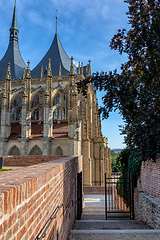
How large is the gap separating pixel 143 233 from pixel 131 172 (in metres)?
5.36

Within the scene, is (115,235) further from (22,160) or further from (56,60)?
(56,60)

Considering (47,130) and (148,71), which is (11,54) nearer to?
(47,130)

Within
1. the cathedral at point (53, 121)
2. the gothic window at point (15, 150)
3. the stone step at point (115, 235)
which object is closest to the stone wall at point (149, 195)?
the stone step at point (115, 235)

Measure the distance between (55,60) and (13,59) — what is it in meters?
8.49

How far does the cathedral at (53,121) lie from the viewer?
23.3 meters

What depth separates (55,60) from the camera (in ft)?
110

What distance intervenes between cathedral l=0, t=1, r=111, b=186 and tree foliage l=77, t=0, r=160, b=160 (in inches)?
518

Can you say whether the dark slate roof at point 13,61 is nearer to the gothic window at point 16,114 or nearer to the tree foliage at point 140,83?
the gothic window at point 16,114

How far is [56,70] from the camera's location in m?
32.2

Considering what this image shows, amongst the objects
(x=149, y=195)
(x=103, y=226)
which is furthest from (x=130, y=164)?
(x=103, y=226)

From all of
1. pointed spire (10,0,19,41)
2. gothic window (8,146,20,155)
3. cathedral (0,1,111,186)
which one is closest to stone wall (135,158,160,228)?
cathedral (0,1,111,186)

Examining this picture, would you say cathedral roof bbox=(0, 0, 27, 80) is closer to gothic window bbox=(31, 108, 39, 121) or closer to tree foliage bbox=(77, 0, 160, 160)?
gothic window bbox=(31, 108, 39, 121)

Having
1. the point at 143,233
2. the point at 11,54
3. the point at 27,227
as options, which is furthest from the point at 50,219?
the point at 11,54

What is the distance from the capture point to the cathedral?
23.3 m
